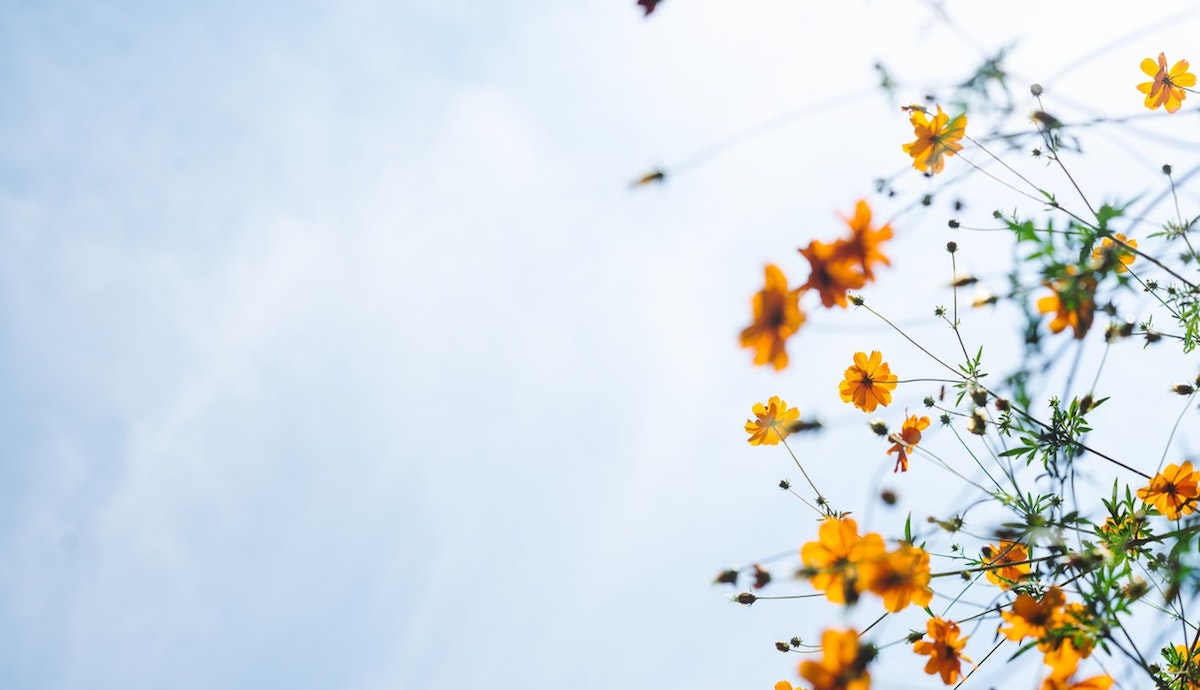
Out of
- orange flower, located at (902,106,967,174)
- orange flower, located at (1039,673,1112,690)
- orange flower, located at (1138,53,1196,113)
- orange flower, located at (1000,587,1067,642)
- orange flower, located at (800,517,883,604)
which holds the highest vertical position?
orange flower, located at (1138,53,1196,113)

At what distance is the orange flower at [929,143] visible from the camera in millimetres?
1768

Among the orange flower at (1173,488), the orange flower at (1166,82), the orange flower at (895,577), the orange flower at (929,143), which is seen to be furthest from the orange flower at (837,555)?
the orange flower at (1166,82)

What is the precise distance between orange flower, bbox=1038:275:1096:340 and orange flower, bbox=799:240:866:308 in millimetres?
313

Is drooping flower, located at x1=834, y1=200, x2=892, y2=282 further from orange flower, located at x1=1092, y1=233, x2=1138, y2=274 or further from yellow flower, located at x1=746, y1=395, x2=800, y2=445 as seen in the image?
yellow flower, located at x1=746, y1=395, x2=800, y2=445

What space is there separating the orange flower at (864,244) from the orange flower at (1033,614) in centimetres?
88

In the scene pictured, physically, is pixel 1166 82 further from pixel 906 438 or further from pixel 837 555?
pixel 837 555

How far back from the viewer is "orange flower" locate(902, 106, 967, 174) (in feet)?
5.80

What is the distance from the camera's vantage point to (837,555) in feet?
4.77

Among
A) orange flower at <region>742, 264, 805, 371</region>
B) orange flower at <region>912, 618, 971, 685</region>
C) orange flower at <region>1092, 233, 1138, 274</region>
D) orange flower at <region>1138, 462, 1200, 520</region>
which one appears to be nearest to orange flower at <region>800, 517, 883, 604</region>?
orange flower at <region>742, 264, 805, 371</region>

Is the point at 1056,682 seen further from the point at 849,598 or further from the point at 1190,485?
the point at 1190,485

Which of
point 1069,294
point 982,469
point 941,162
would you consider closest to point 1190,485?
point 982,469

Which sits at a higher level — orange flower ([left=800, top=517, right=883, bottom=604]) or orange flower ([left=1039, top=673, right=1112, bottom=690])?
orange flower ([left=800, top=517, right=883, bottom=604])

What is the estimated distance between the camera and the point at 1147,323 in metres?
2.27

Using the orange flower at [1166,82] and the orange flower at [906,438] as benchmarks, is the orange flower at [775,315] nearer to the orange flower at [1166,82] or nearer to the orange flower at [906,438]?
the orange flower at [906,438]
